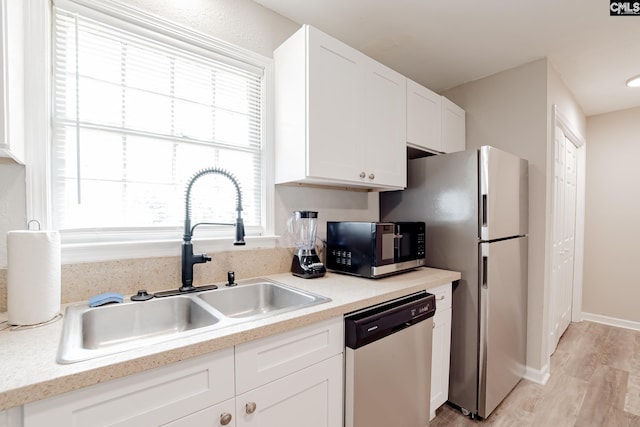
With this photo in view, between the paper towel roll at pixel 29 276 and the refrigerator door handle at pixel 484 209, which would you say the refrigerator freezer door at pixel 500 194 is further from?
the paper towel roll at pixel 29 276

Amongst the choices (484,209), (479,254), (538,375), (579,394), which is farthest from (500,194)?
(579,394)

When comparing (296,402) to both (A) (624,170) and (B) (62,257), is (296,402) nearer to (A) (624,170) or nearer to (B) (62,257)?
(B) (62,257)

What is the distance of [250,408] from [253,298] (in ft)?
2.13

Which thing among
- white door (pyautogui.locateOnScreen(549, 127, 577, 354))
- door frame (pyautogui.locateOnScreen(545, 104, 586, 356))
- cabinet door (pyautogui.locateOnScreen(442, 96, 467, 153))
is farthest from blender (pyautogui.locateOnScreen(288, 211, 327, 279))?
door frame (pyautogui.locateOnScreen(545, 104, 586, 356))

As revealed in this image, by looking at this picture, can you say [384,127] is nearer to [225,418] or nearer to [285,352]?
[285,352]

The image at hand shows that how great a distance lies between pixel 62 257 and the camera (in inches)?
46.6

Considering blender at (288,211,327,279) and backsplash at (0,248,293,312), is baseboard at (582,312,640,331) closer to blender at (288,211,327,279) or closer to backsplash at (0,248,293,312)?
blender at (288,211,327,279)

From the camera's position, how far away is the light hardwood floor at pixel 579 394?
1.86m

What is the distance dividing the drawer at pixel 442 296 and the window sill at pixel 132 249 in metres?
1.16

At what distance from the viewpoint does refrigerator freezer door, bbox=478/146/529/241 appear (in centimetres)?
184

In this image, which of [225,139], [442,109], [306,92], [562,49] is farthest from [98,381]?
[562,49]

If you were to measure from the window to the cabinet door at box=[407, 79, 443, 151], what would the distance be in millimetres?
1073

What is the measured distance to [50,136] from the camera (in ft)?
3.93

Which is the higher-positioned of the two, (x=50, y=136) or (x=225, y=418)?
(x=50, y=136)
